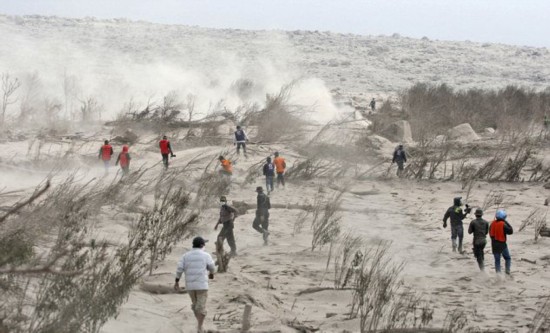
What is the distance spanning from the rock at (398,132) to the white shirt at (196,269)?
1710cm

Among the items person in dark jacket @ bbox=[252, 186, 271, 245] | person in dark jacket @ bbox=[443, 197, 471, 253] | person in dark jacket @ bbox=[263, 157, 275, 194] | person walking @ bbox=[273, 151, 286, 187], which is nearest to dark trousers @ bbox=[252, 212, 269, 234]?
person in dark jacket @ bbox=[252, 186, 271, 245]

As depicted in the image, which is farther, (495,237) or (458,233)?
(458,233)

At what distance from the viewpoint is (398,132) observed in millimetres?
23625

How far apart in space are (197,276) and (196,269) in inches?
2.7

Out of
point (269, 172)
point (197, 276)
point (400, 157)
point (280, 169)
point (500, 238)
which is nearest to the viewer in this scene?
point (197, 276)

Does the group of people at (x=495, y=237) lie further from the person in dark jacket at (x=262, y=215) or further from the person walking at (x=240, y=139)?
→ the person walking at (x=240, y=139)

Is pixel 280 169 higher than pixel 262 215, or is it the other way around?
pixel 280 169

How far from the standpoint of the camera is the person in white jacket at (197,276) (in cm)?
675

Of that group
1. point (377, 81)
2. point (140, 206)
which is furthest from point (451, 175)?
point (377, 81)

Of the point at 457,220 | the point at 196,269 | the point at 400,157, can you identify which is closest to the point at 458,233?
the point at 457,220

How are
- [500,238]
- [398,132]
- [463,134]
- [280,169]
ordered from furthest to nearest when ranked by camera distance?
[398,132] < [463,134] < [280,169] < [500,238]

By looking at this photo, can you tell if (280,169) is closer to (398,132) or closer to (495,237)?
(495,237)

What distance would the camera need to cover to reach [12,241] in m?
6.55

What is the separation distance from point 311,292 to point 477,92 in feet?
85.3
